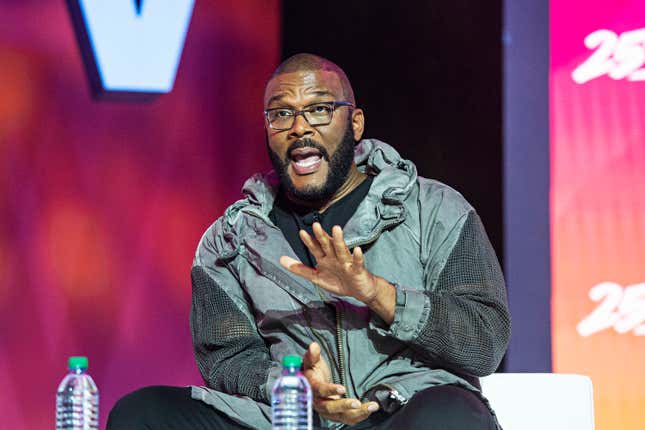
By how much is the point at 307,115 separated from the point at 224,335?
600mm

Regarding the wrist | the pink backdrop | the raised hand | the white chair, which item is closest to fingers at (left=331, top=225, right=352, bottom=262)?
the raised hand

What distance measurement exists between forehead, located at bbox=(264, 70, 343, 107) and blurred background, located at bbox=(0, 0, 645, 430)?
1280 mm

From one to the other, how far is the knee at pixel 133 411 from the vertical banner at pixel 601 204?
6.35 feet

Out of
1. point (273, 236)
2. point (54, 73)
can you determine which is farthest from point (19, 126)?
point (273, 236)

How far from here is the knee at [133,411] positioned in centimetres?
225

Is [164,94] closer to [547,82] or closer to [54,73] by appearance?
[54,73]

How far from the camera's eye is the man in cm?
219

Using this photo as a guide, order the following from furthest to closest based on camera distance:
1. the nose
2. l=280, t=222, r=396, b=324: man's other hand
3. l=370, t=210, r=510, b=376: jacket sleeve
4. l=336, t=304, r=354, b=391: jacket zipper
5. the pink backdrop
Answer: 1. the pink backdrop
2. the nose
3. l=336, t=304, r=354, b=391: jacket zipper
4. l=370, t=210, r=510, b=376: jacket sleeve
5. l=280, t=222, r=396, b=324: man's other hand

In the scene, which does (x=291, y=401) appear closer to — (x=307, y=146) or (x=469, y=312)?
(x=469, y=312)

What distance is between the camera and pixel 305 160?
265 cm

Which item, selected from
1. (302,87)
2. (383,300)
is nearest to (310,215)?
(302,87)

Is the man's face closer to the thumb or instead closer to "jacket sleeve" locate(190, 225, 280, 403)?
"jacket sleeve" locate(190, 225, 280, 403)

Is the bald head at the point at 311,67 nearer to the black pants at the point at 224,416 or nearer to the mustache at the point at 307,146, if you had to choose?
the mustache at the point at 307,146

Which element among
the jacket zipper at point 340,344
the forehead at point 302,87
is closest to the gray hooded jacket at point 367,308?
the jacket zipper at point 340,344
